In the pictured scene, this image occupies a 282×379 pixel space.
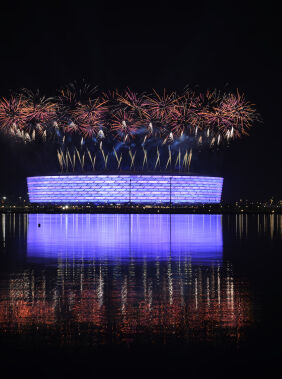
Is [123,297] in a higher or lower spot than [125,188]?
lower

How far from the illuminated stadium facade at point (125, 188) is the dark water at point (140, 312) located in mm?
139570

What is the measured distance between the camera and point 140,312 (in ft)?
47.3

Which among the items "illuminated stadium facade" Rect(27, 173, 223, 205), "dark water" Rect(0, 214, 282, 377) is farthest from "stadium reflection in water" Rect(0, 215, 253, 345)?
"illuminated stadium facade" Rect(27, 173, 223, 205)

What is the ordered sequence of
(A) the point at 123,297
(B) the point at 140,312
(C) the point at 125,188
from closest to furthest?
(B) the point at 140,312
(A) the point at 123,297
(C) the point at 125,188

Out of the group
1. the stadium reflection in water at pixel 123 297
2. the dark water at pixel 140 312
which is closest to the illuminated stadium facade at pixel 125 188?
the stadium reflection in water at pixel 123 297

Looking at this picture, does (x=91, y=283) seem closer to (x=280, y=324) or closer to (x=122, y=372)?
(x=280, y=324)

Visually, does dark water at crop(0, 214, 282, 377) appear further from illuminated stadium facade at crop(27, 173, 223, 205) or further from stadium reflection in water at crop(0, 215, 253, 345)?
illuminated stadium facade at crop(27, 173, 223, 205)

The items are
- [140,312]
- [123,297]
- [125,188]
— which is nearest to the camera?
[140,312]

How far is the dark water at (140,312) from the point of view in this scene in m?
10.7

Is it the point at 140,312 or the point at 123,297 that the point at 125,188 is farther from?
the point at 140,312

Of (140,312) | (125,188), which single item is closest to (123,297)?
(140,312)

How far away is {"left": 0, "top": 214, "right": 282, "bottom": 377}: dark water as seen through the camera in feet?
35.1

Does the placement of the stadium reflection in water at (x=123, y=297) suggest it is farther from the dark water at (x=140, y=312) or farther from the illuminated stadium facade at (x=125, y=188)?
the illuminated stadium facade at (x=125, y=188)

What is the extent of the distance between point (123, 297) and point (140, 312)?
2.18m
